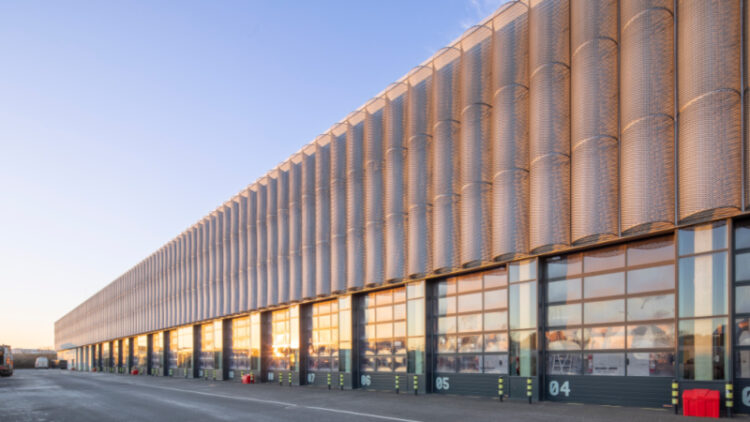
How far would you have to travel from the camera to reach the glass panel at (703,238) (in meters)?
18.6

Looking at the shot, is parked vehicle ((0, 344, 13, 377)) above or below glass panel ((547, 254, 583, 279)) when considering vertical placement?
below

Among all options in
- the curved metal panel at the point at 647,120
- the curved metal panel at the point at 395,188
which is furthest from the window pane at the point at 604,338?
the curved metal panel at the point at 395,188

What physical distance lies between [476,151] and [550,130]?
4.28 meters

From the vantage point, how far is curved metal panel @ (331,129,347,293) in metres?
37.1

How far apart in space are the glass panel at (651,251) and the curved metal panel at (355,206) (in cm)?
1654

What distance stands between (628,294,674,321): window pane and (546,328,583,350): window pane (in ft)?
7.65

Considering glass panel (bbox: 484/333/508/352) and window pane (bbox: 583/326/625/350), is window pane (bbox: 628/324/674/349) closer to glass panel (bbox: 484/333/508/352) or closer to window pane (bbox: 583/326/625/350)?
window pane (bbox: 583/326/625/350)

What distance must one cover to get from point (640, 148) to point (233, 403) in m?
20.3

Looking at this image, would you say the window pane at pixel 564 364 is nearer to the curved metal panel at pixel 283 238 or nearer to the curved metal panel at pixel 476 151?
the curved metal panel at pixel 476 151

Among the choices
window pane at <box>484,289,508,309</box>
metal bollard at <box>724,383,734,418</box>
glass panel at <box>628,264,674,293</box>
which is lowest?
metal bollard at <box>724,383,734,418</box>

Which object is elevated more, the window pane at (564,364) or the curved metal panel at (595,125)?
the curved metal panel at (595,125)

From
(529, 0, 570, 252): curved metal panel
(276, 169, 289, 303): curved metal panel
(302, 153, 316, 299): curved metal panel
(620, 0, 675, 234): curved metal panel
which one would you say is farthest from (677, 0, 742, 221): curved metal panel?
(276, 169, 289, 303): curved metal panel

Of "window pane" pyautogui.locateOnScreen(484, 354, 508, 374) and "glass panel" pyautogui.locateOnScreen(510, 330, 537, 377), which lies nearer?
"glass panel" pyautogui.locateOnScreen(510, 330, 537, 377)

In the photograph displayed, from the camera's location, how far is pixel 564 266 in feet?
78.9
